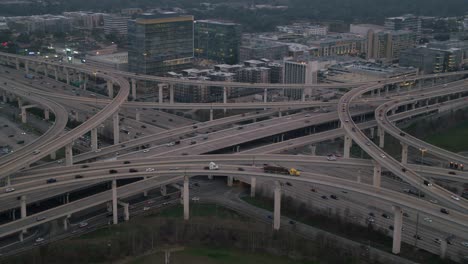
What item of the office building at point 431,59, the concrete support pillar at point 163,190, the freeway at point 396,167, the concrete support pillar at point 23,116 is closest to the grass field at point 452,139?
the freeway at point 396,167

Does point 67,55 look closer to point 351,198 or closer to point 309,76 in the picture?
point 309,76

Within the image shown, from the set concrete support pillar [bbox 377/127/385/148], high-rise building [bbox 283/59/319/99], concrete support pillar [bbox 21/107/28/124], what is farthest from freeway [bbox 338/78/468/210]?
concrete support pillar [bbox 21/107/28/124]

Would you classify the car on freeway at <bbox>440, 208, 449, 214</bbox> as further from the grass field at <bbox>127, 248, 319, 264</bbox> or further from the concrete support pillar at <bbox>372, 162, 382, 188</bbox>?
the grass field at <bbox>127, 248, 319, 264</bbox>

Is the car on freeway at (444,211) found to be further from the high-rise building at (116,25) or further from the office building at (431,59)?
the high-rise building at (116,25)

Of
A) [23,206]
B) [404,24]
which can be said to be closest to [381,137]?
[23,206]

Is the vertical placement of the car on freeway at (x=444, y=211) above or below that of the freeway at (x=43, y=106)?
below

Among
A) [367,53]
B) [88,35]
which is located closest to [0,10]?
[88,35]
